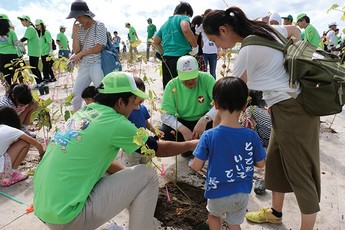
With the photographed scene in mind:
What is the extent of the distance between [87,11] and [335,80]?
9.07 ft

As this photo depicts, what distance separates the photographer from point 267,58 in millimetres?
1606

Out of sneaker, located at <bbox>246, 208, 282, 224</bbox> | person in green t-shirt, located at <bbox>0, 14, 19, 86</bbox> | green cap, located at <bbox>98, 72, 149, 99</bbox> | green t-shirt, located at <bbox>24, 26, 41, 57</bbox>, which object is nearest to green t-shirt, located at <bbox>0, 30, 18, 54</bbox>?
person in green t-shirt, located at <bbox>0, 14, 19, 86</bbox>

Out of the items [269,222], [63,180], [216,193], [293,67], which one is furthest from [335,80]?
[63,180]

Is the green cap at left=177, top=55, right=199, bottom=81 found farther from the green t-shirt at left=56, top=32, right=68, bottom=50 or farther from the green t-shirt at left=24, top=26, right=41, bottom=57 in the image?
the green t-shirt at left=56, top=32, right=68, bottom=50

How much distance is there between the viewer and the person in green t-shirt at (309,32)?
4.43m

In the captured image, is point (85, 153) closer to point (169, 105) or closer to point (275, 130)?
point (275, 130)

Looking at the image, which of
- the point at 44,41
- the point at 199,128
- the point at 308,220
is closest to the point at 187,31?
the point at 199,128

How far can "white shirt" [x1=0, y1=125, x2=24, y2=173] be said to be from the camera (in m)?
2.59

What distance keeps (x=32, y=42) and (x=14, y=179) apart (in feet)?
17.2

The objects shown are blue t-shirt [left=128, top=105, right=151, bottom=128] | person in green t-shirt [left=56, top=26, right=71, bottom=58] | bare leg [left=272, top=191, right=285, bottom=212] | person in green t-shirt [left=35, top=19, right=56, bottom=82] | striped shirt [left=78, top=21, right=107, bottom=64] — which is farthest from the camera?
person in green t-shirt [left=56, top=26, right=71, bottom=58]

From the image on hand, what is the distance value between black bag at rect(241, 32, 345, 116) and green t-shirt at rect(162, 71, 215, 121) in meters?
1.38

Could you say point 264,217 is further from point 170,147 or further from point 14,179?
point 14,179

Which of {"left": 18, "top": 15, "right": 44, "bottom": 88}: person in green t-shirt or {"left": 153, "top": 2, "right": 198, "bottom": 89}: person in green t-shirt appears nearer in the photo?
{"left": 153, "top": 2, "right": 198, "bottom": 89}: person in green t-shirt

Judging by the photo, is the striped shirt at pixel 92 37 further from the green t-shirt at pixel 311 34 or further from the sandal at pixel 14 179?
the green t-shirt at pixel 311 34
